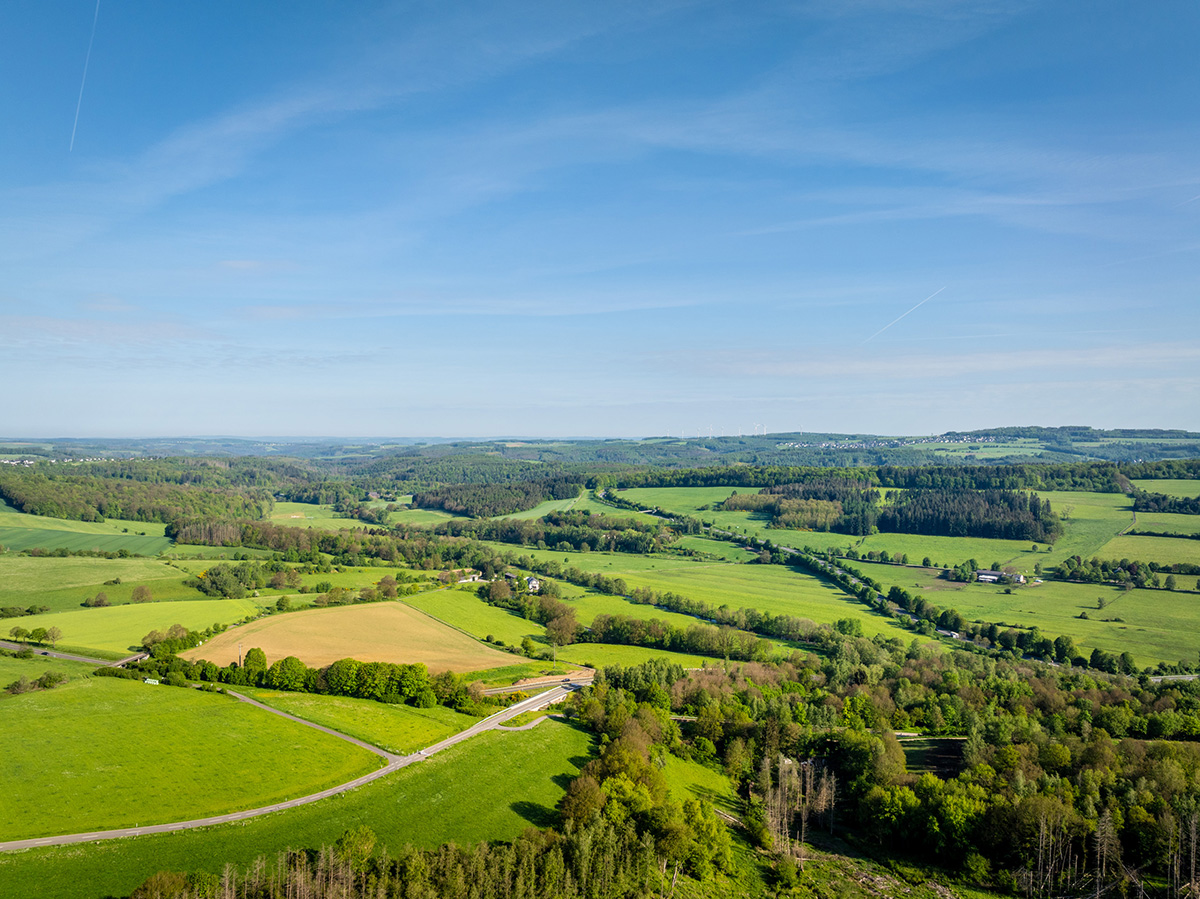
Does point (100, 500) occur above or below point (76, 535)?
above

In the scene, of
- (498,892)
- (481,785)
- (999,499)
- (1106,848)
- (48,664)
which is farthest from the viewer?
(999,499)

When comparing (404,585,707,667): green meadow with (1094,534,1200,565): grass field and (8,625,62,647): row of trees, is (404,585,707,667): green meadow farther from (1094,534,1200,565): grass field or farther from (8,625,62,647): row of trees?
(1094,534,1200,565): grass field

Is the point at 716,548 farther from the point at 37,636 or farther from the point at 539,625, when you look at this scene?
the point at 37,636

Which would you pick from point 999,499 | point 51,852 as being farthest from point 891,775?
point 999,499

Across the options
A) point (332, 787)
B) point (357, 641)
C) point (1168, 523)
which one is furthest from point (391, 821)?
point (1168, 523)

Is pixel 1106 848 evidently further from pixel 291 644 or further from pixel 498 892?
pixel 291 644

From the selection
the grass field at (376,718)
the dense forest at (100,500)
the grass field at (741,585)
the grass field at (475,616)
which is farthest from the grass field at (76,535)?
the grass field at (376,718)

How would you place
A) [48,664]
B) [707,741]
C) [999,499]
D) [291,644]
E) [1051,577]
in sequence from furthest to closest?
[999,499], [1051,577], [291,644], [48,664], [707,741]
